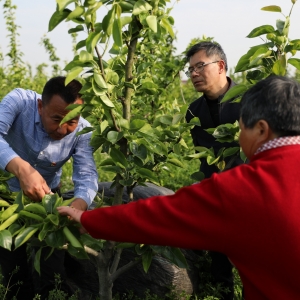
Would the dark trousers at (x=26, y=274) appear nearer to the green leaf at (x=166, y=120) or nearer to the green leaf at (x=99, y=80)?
the green leaf at (x=166, y=120)

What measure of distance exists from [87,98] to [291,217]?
97 cm

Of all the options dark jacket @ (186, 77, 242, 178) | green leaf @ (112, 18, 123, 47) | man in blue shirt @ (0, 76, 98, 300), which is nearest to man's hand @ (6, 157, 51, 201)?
man in blue shirt @ (0, 76, 98, 300)

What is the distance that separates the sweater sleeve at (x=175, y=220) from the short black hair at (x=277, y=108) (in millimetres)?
259

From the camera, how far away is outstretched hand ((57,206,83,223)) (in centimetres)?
202

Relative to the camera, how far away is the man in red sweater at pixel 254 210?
163 centimetres

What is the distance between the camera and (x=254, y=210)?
163cm

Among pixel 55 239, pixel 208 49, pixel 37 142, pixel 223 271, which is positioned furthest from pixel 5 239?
pixel 208 49

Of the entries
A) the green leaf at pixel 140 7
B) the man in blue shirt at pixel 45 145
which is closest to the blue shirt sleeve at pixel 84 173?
the man in blue shirt at pixel 45 145

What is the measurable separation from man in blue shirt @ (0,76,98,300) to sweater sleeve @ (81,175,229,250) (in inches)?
→ 32.7

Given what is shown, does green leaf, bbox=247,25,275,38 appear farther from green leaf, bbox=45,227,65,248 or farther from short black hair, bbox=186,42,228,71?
short black hair, bbox=186,42,228,71

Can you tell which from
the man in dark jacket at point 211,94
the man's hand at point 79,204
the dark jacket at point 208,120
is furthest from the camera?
the man in dark jacket at point 211,94

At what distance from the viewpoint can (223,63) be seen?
367 cm

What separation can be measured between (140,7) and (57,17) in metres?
0.32

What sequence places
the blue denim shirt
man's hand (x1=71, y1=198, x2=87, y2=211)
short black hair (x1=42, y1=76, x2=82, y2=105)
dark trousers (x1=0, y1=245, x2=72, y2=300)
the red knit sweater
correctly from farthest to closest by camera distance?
dark trousers (x1=0, y1=245, x2=72, y2=300)
the blue denim shirt
short black hair (x1=42, y1=76, x2=82, y2=105)
man's hand (x1=71, y1=198, x2=87, y2=211)
the red knit sweater
